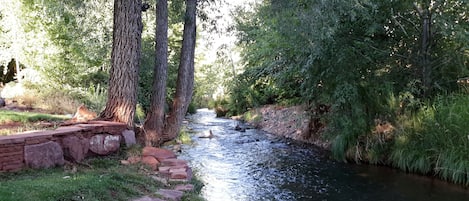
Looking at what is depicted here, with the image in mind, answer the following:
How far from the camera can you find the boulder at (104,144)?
5.18 metres

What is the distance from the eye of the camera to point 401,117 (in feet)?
27.6

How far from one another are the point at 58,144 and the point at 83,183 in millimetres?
1062

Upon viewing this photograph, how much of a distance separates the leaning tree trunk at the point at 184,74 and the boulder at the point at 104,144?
311cm

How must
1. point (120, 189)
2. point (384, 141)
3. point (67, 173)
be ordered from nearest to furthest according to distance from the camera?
point (120, 189) → point (67, 173) → point (384, 141)

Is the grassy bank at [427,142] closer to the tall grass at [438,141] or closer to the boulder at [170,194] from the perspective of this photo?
the tall grass at [438,141]

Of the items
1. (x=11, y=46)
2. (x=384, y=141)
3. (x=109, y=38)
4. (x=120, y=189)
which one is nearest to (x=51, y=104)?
(x=109, y=38)

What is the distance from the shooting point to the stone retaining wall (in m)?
3.99

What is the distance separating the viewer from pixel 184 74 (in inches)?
335

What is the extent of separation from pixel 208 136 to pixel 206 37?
169 inches

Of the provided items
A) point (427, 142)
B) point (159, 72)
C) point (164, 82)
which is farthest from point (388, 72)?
point (159, 72)

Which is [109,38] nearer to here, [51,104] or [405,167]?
[51,104]

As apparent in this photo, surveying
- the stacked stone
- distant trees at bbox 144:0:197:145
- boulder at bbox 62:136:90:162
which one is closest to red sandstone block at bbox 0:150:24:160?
boulder at bbox 62:136:90:162

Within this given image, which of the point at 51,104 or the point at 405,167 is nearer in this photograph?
the point at 405,167

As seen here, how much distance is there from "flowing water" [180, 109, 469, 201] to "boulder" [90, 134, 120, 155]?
1.62 m
